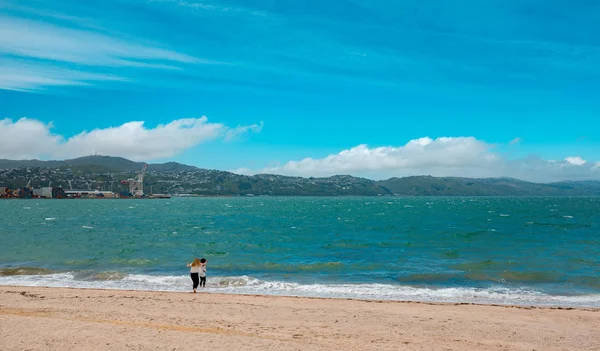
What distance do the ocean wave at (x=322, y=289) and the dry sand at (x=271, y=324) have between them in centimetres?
229

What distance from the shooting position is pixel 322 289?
81.4 ft

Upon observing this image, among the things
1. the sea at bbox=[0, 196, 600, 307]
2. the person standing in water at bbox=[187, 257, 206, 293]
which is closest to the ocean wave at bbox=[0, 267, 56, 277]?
the sea at bbox=[0, 196, 600, 307]

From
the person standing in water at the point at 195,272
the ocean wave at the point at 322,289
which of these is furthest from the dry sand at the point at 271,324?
the ocean wave at the point at 322,289

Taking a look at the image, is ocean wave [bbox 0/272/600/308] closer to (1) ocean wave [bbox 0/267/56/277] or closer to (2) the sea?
(2) the sea

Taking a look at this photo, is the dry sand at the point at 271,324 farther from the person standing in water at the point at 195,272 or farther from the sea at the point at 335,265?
the sea at the point at 335,265

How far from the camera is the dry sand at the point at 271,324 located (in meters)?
13.3

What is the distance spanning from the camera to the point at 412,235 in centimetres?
5559

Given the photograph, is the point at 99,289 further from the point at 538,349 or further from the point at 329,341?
the point at 538,349

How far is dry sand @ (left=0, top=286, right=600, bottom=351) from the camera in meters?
13.3

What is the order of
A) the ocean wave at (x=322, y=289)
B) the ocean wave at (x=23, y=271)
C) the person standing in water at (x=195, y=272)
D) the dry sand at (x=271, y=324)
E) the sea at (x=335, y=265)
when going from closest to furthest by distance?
the dry sand at (x=271, y=324)
the ocean wave at (x=322, y=289)
the person standing in water at (x=195, y=272)
the sea at (x=335, y=265)
the ocean wave at (x=23, y=271)

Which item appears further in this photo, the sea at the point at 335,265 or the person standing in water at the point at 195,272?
the sea at the point at 335,265

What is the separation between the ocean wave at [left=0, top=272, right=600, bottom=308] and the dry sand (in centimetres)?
229

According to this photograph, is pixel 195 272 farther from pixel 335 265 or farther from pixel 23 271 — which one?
pixel 23 271

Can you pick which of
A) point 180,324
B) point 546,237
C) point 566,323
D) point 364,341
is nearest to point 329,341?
point 364,341
